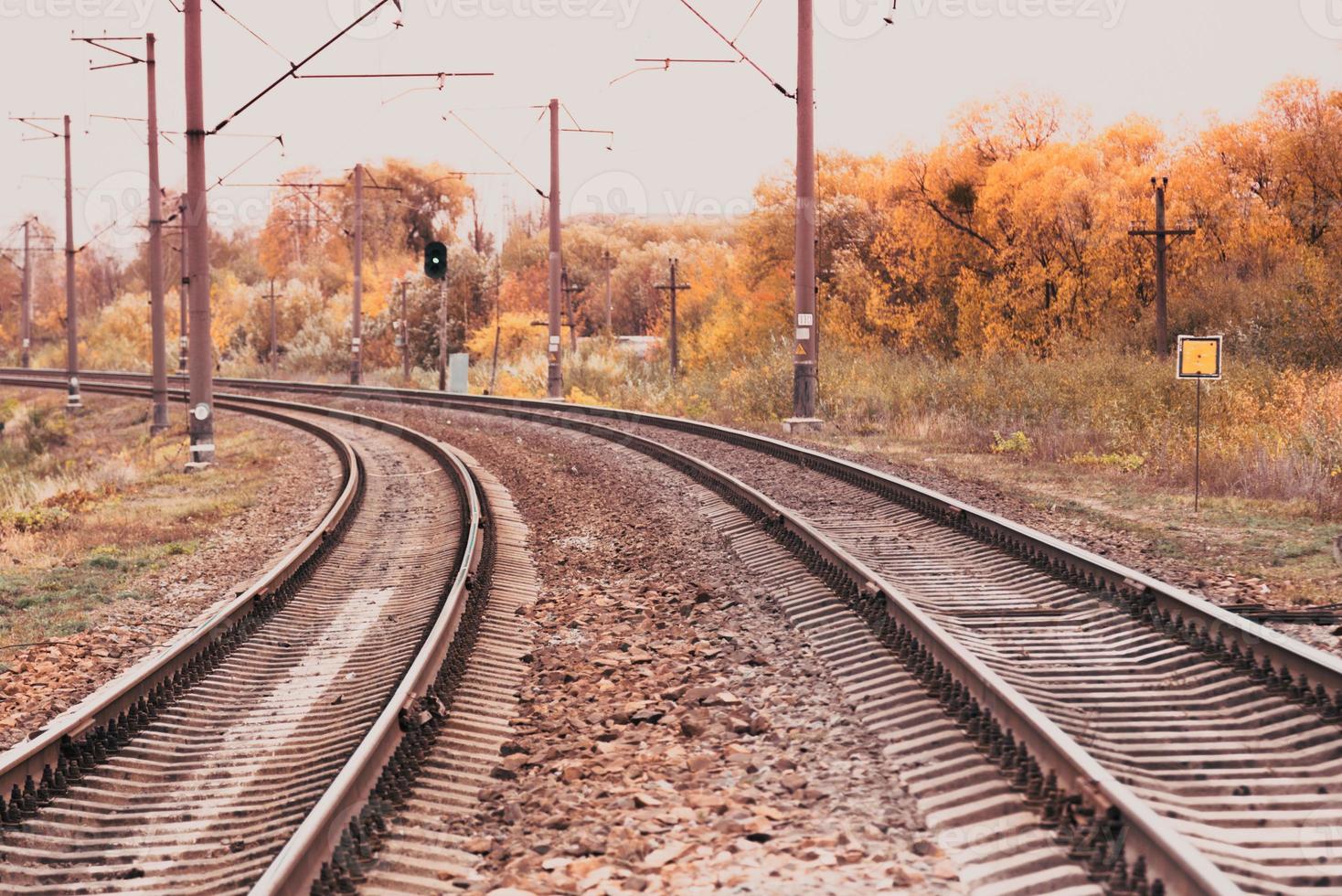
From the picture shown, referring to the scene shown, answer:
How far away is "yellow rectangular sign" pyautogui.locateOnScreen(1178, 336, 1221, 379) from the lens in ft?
39.8

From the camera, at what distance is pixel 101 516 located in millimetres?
15539

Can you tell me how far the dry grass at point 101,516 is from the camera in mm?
10180

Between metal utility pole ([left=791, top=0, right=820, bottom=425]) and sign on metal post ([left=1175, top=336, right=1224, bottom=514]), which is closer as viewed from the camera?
sign on metal post ([left=1175, top=336, right=1224, bottom=514])

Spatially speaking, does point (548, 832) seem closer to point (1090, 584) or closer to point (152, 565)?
point (1090, 584)

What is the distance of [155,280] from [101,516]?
1457cm

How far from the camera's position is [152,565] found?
11.7 m

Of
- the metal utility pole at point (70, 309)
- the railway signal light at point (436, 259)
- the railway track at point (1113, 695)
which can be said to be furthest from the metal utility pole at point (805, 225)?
the metal utility pole at point (70, 309)

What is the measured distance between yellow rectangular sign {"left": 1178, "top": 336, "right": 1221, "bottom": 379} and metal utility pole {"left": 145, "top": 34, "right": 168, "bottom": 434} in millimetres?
20754

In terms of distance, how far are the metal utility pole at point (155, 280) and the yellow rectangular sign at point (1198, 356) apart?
20.8 metres

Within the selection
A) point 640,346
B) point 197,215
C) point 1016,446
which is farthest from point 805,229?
point 640,346

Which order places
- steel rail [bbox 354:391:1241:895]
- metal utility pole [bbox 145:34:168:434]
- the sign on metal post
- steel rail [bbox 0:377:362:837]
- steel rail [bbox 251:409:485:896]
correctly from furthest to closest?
metal utility pole [bbox 145:34:168:434], the sign on metal post, steel rail [bbox 0:377:362:837], steel rail [bbox 251:409:485:896], steel rail [bbox 354:391:1241:895]

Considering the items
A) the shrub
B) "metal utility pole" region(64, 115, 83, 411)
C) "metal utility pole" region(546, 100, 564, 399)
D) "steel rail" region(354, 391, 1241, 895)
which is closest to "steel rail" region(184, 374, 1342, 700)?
"steel rail" region(354, 391, 1241, 895)

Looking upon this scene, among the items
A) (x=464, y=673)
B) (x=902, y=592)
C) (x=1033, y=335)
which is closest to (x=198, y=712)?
(x=464, y=673)

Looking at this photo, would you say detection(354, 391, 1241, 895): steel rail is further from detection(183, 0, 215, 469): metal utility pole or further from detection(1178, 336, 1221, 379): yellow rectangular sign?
detection(183, 0, 215, 469): metal utility pole
